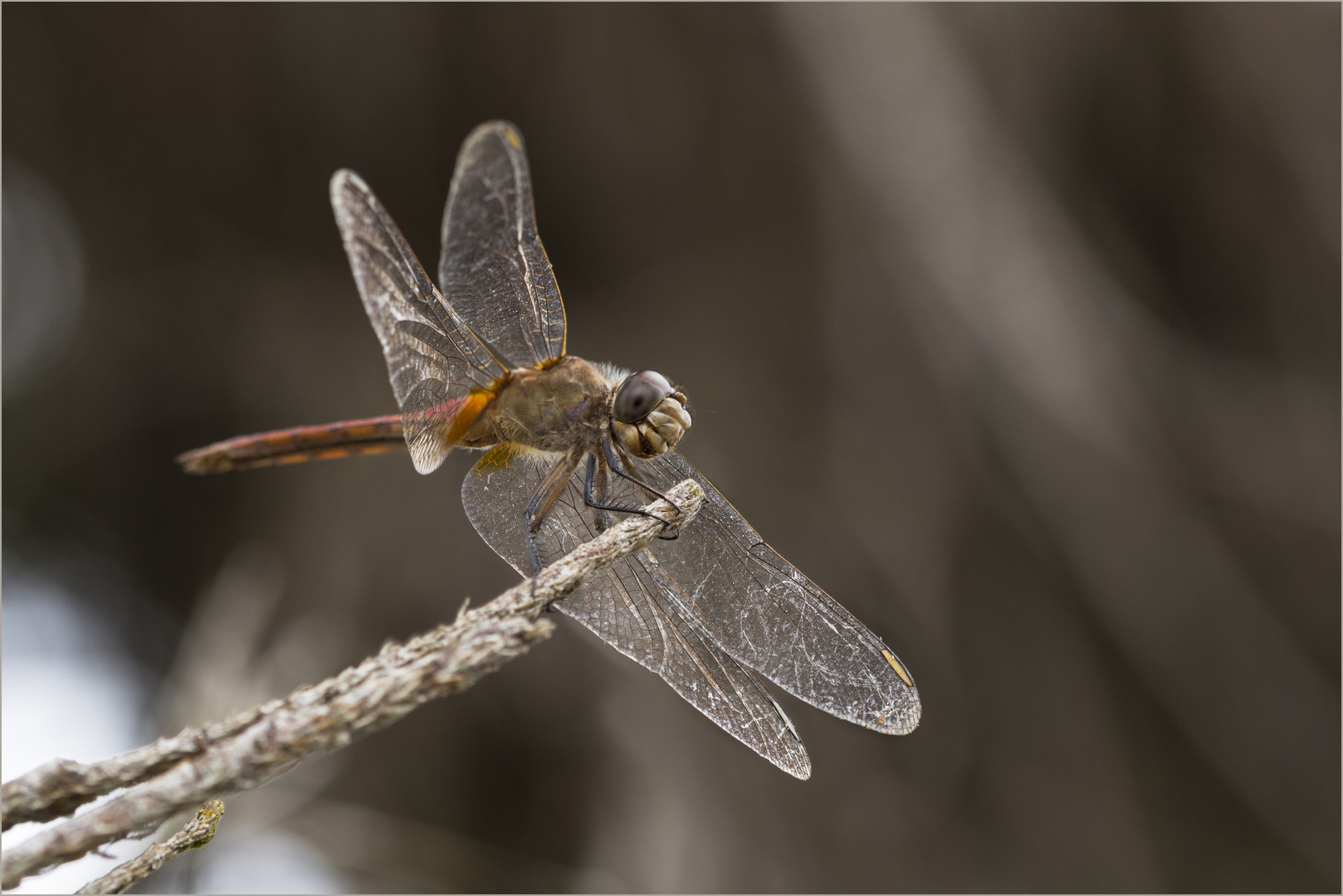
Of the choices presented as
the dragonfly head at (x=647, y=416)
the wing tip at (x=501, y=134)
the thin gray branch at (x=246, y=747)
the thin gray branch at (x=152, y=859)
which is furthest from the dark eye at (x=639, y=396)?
the thin gray branch at (x=152, y=859)

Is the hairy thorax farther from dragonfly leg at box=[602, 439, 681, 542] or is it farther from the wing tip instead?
the wing tip

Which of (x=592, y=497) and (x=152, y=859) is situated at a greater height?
(x=152, y=859)

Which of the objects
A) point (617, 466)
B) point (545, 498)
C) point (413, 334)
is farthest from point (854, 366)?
point (413, 334)

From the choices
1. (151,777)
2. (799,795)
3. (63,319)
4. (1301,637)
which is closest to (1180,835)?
(1301,637)

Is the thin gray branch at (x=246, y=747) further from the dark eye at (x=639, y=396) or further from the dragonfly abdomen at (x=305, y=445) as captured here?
the dragonfly abdomen at (x=305, y=445)

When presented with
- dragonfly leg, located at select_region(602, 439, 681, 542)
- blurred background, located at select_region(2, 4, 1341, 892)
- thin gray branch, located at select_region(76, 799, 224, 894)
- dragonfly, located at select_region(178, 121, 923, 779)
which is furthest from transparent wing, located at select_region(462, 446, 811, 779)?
blurred background, located at select_region(2, 4, 1341, 892)

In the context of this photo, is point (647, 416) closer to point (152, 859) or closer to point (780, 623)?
point (780, 623)

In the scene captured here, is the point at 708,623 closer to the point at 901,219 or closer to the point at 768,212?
the point at 901,219
